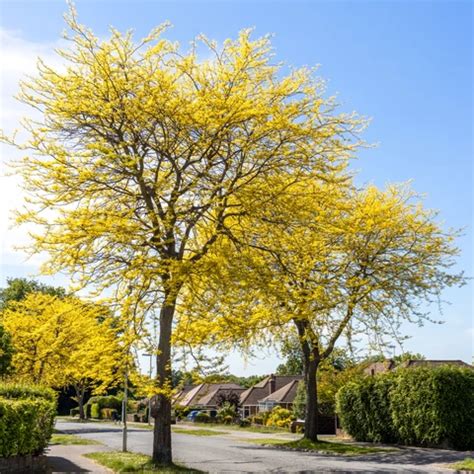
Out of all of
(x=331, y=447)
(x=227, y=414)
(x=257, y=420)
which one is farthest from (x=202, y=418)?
(x=331, y=447)

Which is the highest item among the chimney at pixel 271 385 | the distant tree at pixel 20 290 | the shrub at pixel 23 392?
the distant tree at pixel 20 290

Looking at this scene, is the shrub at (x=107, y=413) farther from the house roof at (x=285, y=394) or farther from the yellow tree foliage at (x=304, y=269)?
the yellow tree foliage at (x=304, y=269)

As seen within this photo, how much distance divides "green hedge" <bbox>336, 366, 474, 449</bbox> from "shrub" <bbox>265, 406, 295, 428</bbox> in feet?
64.5

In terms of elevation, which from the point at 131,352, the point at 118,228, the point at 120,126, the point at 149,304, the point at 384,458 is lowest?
the point at 384,458

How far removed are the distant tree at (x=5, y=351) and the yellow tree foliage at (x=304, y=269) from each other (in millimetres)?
14020

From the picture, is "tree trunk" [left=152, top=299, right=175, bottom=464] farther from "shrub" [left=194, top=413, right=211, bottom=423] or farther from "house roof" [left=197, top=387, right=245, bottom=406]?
"house roof" [left=197, top=387, right=245, bottom=406]

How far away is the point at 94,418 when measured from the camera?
8475 centimetres

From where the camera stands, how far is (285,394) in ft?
221

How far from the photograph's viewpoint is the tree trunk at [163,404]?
63.5 feet

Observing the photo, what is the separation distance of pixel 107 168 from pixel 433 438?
1851cm

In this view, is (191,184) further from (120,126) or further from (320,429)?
(320,429)

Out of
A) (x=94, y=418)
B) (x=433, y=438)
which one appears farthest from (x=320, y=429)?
(x=94, y=418)

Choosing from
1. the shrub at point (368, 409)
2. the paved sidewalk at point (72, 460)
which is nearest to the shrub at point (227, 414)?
the shrub at point (368, 409)

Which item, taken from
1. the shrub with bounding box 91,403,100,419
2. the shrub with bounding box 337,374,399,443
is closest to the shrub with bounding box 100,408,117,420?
the shrub with bounding box 91,403,100,419
